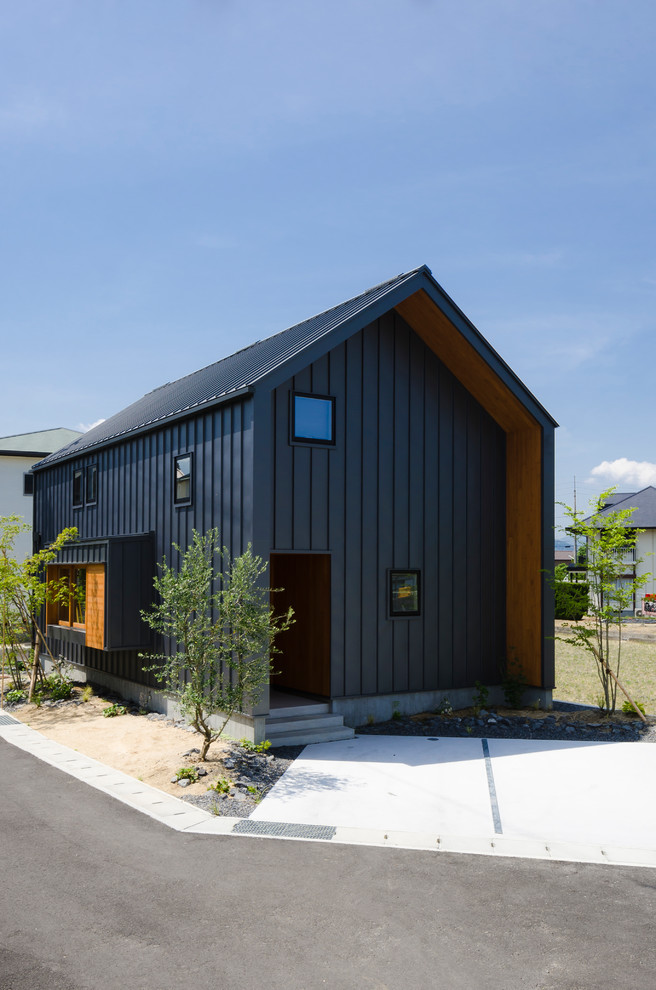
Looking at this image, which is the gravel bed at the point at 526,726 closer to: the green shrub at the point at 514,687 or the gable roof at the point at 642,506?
the green shrub at the point at 514,687

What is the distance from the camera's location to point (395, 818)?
6.93 m

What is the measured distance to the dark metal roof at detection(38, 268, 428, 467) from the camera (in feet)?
33.8

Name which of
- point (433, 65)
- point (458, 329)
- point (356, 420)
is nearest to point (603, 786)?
point (356, 420)

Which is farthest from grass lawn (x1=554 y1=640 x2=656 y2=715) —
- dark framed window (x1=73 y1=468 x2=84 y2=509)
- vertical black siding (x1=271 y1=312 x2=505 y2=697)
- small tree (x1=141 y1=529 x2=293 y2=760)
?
dark framed window (x1=73 y1=468 x2=84 y2=509)

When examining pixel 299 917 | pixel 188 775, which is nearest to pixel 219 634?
pixel 188 775

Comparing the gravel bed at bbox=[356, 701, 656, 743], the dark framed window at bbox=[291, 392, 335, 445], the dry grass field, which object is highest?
the dark framed window at bbox=[291, 392, 335, 445]

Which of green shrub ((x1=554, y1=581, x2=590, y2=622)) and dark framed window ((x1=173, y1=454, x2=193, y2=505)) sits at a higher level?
dark framed window ((x1=173, y1=454, x2=193, y2=505))

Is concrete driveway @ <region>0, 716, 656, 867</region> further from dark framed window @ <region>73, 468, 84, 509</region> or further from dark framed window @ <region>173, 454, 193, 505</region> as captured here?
dark framed window @ <region>73, 468, 84, 509</region>

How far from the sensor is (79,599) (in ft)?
45.4

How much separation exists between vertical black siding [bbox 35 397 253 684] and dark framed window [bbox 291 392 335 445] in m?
0.86

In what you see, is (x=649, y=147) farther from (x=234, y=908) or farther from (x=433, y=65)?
(x=234, y=908)

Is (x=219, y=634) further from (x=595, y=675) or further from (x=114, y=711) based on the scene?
(x=595, y=675)

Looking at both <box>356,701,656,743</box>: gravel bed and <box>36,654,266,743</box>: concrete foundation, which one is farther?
<box>356,701,656,743</box>: gravel bed

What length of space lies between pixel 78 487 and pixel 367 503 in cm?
803
